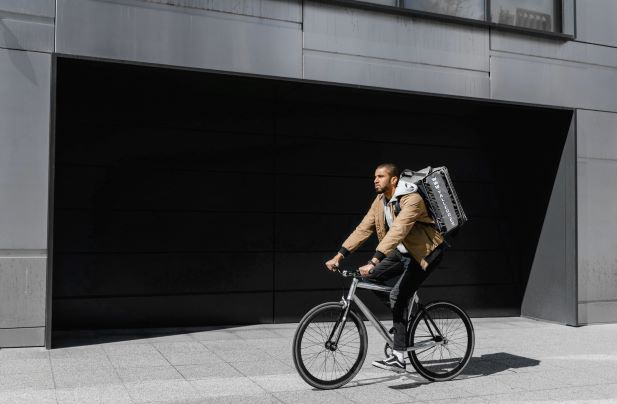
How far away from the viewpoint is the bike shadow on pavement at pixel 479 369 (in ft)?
21.3

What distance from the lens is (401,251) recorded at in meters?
6.42

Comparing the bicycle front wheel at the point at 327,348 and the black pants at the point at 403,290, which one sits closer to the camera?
the bicycle front wheel at the point at 327,348

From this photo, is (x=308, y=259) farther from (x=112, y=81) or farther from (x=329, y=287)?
(x=112, y=81)

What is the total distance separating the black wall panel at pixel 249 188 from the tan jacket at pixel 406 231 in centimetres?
317

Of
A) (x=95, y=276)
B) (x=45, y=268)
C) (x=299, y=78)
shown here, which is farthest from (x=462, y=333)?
(x=95, y=276)

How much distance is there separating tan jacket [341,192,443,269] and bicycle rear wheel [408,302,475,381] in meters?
0.56

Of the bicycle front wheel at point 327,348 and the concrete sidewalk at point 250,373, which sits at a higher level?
the bicycle front wheel at point 327,348

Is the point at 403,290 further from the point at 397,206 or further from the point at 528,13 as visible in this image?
the point at 528,13

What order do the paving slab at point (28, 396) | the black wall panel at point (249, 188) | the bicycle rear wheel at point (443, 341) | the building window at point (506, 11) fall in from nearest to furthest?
1. the paving slab at point (28, 396)
2. the bicycle rear wheel at point (443, 341)
3. the black wall panel at point (249, 188)
4. the building window at point (506, 11)

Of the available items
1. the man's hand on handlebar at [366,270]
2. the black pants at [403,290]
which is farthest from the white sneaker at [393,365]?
the man's hand on handlebar at [366,270]

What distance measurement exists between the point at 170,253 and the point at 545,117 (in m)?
6.16

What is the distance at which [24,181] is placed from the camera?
7.65 m

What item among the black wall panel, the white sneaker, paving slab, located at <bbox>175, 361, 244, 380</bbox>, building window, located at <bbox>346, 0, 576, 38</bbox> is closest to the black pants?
the white sneaker

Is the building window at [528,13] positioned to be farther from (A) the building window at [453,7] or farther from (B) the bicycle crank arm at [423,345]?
(B) the bicycle crank arm at [423,345]
